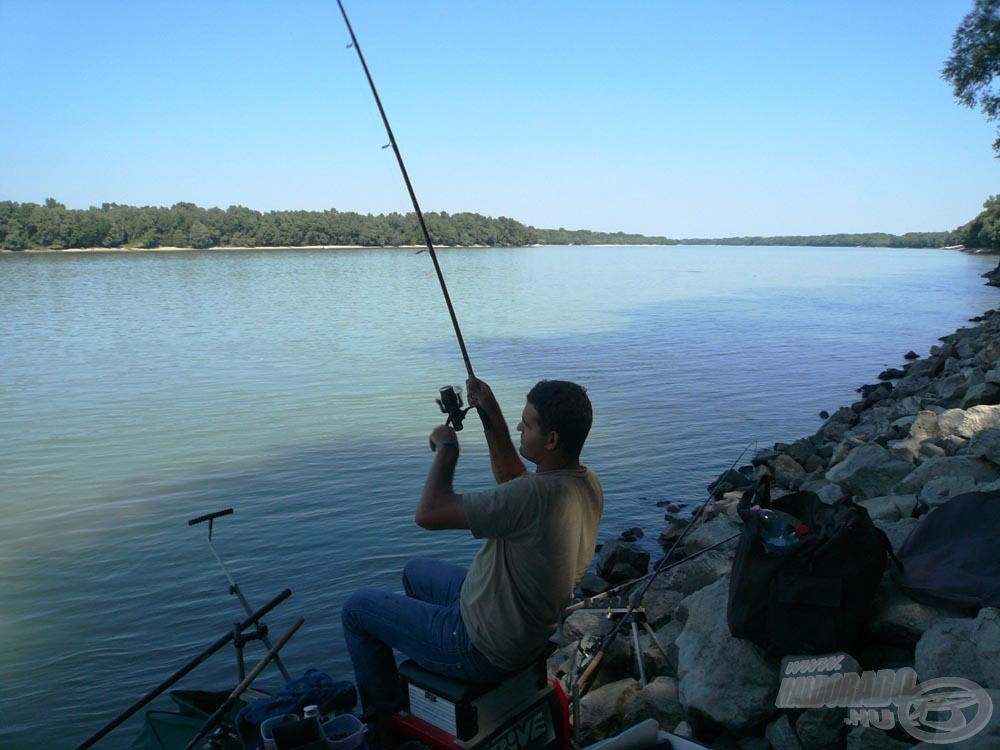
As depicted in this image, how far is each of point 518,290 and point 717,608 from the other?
1522 inches

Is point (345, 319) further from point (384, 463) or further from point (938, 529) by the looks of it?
point (938, 529)

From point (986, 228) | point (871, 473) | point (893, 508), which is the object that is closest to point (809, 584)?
point (893, 508)

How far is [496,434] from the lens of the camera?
3418 mm

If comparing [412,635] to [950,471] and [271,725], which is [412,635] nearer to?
[271,725]

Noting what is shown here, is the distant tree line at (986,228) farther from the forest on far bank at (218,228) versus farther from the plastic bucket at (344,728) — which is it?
the plastic bucket at (344,728)

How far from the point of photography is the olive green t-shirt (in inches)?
111

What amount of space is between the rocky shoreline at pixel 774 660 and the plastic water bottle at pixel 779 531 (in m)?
0.45

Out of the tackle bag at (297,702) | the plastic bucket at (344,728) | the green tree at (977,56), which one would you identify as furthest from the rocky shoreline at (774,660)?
the green tree at (977,56)

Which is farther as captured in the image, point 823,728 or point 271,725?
point 823,728

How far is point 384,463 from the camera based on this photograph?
1017 centimetres

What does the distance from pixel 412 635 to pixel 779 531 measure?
5.54 ft

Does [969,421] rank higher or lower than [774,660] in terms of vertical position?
higher

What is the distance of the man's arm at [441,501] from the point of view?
277 cm

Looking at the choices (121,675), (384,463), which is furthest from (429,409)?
(121,675)
